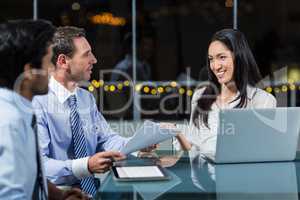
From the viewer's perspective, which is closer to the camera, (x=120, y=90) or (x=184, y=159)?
(x=184, y=159)

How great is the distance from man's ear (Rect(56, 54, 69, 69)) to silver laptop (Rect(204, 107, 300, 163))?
0.77 metres

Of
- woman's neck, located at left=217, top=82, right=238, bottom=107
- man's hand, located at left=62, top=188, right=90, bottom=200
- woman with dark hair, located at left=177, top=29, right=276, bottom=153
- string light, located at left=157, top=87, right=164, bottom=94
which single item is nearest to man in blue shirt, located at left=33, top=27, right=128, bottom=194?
man's hand, located at left=62, top=188, right=90, bottom=200

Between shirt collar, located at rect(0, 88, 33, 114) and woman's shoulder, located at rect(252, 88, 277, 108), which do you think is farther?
woman's shoulder, located at rect(252, 88, 277, 108)

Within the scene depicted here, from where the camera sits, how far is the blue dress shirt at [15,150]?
56.4 inches

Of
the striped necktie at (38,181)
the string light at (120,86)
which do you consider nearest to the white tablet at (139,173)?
the striped necktie at (38,181)

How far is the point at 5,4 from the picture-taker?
6566mm

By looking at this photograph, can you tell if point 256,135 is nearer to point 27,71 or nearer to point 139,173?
point 139,173

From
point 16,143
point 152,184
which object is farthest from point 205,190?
point 16,143

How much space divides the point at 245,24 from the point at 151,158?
5653 millimetres

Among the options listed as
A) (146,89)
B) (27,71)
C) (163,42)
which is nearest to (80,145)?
(27,71)

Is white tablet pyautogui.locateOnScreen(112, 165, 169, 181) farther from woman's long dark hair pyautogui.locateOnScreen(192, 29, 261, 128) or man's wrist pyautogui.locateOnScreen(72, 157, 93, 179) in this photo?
woman's long dark hair pyautogui.locateOnScreen(192, 29, 261, 128)

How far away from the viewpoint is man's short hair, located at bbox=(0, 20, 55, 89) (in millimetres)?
1573

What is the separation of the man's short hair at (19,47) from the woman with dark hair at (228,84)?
1322 millimetres

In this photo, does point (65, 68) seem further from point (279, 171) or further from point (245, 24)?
point (245, 24)
